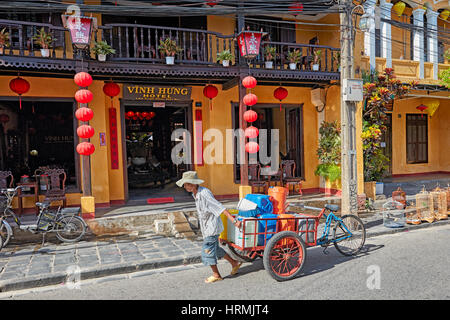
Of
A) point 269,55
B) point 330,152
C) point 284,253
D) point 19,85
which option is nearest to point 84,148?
point 19,85

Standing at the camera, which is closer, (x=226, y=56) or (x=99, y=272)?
(x=99, y=272)

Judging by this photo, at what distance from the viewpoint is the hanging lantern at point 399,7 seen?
44.2ft

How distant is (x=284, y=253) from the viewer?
5375mm

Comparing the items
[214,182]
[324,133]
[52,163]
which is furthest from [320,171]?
[52,163]

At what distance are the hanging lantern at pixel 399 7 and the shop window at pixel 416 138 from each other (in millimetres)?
5022

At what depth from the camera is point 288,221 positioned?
566cm

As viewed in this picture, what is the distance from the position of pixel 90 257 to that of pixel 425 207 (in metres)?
8.57

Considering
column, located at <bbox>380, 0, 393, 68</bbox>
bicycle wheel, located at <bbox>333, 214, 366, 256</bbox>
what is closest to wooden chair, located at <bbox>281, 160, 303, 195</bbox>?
bicycle wheel, located at <bbox>333, 214, 366, 256</bbox>

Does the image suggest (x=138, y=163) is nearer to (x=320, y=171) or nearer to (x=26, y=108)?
(x=26, y=108)

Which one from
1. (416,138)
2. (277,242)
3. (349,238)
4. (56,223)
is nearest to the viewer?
(277,242)

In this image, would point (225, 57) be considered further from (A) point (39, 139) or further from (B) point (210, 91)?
(A) point (39, 139)

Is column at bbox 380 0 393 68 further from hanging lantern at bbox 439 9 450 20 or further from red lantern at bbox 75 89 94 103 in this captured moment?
red lantern at bbox 75 89 94 103

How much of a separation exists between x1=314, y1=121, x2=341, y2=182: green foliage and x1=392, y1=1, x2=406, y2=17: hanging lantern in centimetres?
576

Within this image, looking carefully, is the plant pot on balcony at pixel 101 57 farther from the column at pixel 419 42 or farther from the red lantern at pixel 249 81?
the column at pixel 419 42
